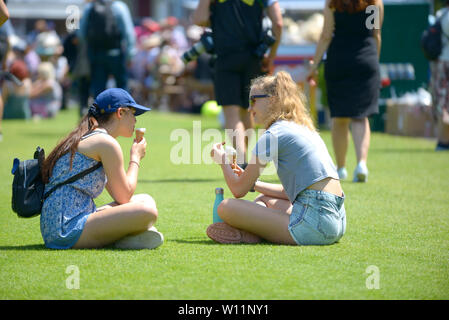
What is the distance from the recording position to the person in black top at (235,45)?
7844 mm

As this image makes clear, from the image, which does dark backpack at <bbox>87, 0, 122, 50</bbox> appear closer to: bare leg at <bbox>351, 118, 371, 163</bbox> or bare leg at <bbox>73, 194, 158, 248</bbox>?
bare leg at <bbox>351, 118, 371, 163</bbox>

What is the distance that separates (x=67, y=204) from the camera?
466 centimetres

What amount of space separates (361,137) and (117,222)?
3.93 metres

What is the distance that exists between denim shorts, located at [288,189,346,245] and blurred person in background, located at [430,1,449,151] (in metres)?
6.59

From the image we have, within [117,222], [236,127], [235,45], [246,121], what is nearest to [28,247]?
[117,222]

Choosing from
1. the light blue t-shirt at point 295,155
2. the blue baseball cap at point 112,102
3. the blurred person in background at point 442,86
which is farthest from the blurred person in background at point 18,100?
the light blue t-shirt at point 295,155

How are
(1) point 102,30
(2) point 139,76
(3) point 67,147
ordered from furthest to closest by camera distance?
(2) point 139,76
(1) point 102,30
(3) point 67,147

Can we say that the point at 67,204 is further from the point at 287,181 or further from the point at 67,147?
→ the point at 287,181

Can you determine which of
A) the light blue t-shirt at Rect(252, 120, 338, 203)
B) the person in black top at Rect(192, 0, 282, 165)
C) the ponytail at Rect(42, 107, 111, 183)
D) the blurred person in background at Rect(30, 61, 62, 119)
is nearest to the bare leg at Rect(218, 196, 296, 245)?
the light blue t-shirt at Rect(252, 120, 338, 203)

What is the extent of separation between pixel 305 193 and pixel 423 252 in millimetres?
804

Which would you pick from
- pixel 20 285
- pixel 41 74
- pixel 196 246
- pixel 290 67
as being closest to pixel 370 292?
pixel 196 246

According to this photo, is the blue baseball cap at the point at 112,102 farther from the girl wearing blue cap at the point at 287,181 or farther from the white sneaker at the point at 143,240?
the white sneaker at the point at 143,240

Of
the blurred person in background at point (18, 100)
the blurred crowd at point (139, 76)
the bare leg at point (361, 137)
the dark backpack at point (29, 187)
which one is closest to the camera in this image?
the dark backpack at point (29, 187)
